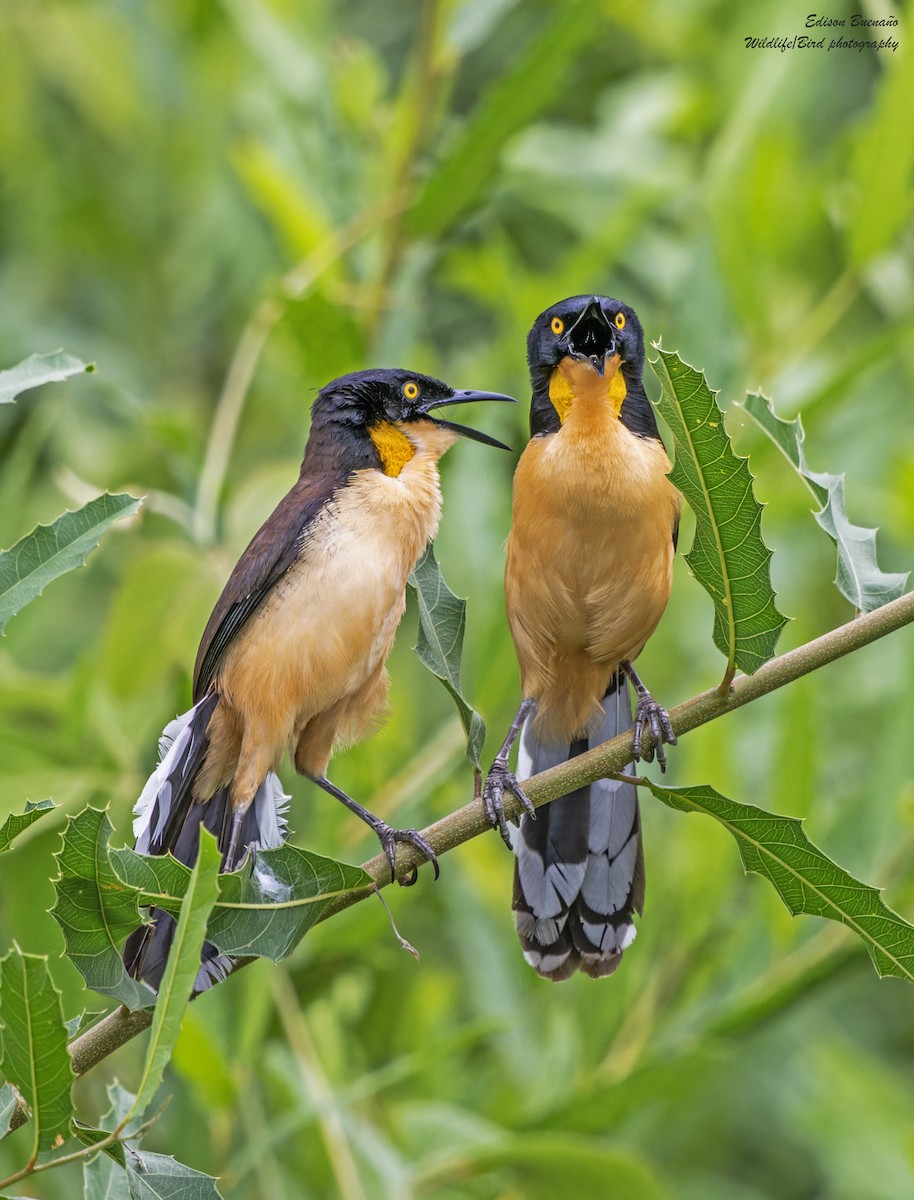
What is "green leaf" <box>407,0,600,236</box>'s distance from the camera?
433 centimetres

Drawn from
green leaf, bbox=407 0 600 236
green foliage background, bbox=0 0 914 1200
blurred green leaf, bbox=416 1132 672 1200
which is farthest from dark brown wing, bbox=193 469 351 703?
blurred green leaf, bbox=416 1132 672 1200

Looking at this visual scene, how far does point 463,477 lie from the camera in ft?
17.5

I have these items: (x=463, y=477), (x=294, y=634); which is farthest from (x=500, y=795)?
(x=463, y=477)

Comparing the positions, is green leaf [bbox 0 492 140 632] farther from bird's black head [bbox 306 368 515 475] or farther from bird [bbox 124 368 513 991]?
bird's black head [bbox 306 368 515 475]

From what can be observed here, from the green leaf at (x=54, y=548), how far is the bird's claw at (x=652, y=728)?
921 millimetres

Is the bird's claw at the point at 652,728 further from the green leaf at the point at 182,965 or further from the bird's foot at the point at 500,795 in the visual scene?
the green leaf at the point at 182,965

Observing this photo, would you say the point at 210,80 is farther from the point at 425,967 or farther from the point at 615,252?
the point at 425,967

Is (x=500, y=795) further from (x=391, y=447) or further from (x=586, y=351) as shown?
(x=586, y=351)

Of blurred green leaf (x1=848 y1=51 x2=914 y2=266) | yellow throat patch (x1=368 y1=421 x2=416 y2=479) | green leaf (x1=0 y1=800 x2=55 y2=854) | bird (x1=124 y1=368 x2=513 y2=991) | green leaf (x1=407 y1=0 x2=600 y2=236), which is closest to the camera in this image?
green leaf (x1=0 y1=800 x2=55 y2=854)

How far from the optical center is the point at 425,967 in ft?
19.2

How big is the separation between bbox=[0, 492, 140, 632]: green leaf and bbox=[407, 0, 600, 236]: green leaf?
2194 mm

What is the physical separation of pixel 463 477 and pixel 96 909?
10.5ft

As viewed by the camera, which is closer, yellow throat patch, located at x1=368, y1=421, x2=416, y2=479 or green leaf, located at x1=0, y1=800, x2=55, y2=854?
green leaf, located at x1=0, y1=800, x2=55, y2=854

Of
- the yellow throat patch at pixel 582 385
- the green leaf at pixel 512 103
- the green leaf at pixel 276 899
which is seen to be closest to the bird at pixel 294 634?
the yellow throat patch at pixel 582 385
